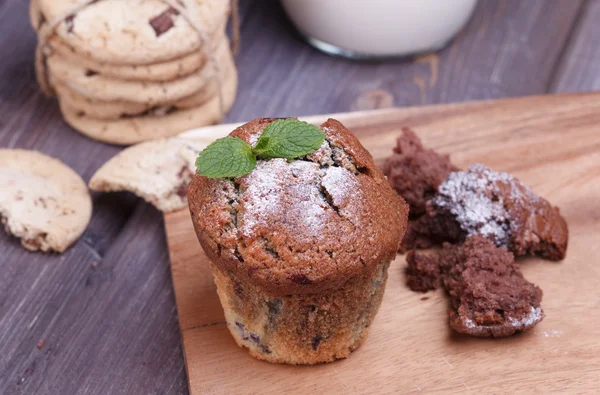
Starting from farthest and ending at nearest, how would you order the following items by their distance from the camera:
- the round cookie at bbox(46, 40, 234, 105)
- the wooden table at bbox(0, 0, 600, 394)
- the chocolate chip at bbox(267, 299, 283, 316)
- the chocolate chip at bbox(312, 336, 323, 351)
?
the round cookie at bbox(46, 40, 234, 105)
the wooden table at bbox(0, 0, 600, 394)
the chocolate chip at bbox(312, 336, 323, 351)
the chocolate chip at bbox(267, 299, 283, 316)

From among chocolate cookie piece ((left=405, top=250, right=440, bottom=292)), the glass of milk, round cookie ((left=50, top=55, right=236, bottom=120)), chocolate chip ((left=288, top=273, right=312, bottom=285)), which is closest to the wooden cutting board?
chocolate cookie piece ((left=405, top=250, right=440, bottom=292))

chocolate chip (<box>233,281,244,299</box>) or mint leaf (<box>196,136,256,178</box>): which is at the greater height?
mint leaf (<box>196,136,256,178</box>)

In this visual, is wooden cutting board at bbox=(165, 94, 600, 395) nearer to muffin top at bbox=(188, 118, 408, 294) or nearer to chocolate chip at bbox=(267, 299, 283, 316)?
chocolate chip at bbox=(267, 299, 283, 316)

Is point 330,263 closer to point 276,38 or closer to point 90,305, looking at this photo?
point 90,305

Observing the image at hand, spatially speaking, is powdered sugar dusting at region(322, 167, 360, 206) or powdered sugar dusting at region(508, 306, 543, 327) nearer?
powdered sugar dusting at region(322, 167, 360, 206)

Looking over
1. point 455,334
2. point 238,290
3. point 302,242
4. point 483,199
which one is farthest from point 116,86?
point 455,334

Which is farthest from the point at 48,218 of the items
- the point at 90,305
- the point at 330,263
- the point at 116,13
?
the point at 330,263

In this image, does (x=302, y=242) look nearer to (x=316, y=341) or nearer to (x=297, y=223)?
(x=297, y=223)
